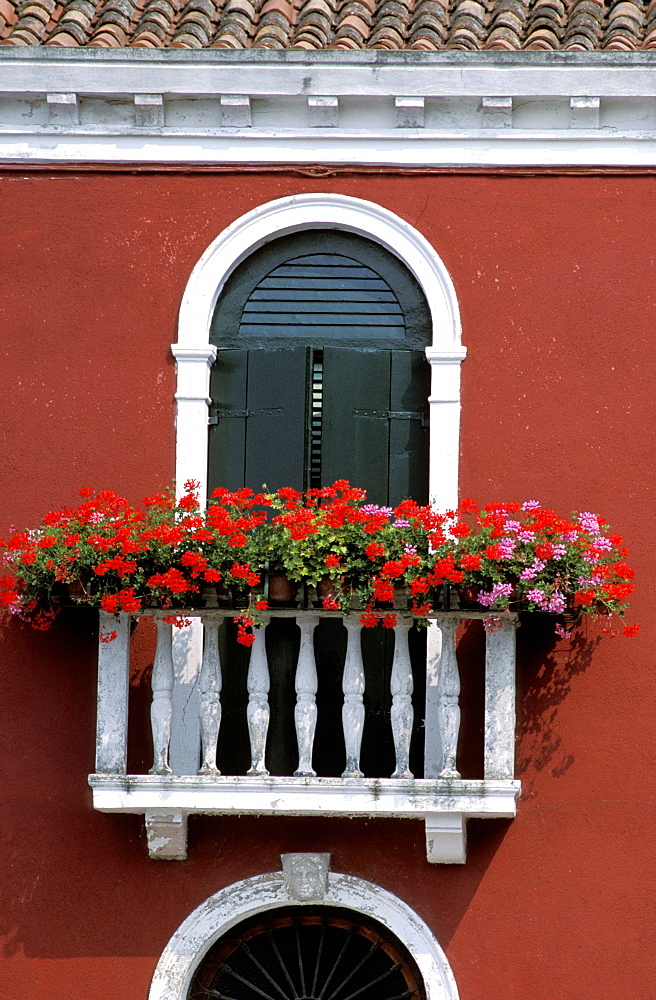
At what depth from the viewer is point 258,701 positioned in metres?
7.22

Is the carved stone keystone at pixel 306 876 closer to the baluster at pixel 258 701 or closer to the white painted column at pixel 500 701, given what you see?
the baluster at pixel 258 701

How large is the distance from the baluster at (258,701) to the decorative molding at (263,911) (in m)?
0.61

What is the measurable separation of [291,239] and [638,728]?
9.63 feet

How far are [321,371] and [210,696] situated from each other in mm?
1763

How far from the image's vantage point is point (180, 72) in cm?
810

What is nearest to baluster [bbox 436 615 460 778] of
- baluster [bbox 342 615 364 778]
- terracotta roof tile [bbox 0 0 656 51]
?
baluster [bbox 342 615 364 778]

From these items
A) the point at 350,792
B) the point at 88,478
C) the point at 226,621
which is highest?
the point at 88,478

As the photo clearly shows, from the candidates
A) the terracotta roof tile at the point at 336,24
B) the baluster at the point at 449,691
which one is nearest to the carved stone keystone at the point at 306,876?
the baluster at the point at 449,691

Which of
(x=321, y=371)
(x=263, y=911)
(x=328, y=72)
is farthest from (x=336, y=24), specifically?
(x=263, y=911)

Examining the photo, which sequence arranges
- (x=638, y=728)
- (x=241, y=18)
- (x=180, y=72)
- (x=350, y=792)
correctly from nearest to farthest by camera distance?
1. (x=350, y=792)
2. (x=638, y=728)
3. (x=180, y=72)
4. (x=241, y=18)

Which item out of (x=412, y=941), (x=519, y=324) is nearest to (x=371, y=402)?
(x=519, y=324)

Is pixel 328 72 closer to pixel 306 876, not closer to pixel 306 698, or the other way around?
pixel 306 698

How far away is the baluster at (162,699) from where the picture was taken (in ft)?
23.7

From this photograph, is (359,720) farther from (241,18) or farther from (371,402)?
(241,18)
